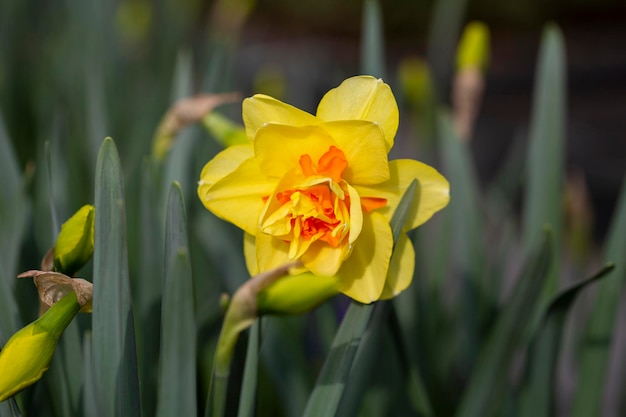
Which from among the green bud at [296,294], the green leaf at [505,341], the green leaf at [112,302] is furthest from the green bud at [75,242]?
the green leaf at [505,341]

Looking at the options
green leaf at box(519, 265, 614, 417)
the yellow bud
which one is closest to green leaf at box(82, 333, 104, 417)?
green leaf at box(519, 265, 614, 417)

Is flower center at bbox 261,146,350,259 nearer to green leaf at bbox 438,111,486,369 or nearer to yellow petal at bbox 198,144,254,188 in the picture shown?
yellow petal at bbox 198,144,254,188

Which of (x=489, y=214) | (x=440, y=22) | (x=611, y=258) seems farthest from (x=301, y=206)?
(x=440, y=22)

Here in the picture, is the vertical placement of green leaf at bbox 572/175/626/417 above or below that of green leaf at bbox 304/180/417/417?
below

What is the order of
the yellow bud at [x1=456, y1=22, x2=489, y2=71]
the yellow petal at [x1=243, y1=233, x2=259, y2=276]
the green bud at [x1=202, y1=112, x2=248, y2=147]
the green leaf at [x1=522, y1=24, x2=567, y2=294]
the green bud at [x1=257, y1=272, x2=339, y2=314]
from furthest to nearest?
the yellow bud at [x1=456, y1=22, x2=489, y2=71] → the green leaf at [x1=522, y1=24, x2=567, y2=294] → the green bud at [x1=202, y1=112, x2=248, y2=147] → the yellow petal at [x1=243, y1=233, x2=259, y2=276] → the green bud at [x1=257, y1=272, x2=339, y2=314]

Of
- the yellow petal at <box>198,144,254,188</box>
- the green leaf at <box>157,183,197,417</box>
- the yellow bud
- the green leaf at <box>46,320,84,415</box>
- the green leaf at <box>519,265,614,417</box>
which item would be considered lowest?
the green leaf at <box>519,265,614,417</box>

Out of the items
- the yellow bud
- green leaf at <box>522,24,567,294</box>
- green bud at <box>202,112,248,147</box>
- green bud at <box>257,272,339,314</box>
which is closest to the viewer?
green bud at <box>257,272,339,314</box>

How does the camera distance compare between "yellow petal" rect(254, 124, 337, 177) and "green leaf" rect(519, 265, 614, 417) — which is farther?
"green leaf" rect(519, 265, 614, 417)

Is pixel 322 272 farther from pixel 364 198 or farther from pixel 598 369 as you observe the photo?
pixel 598 369
